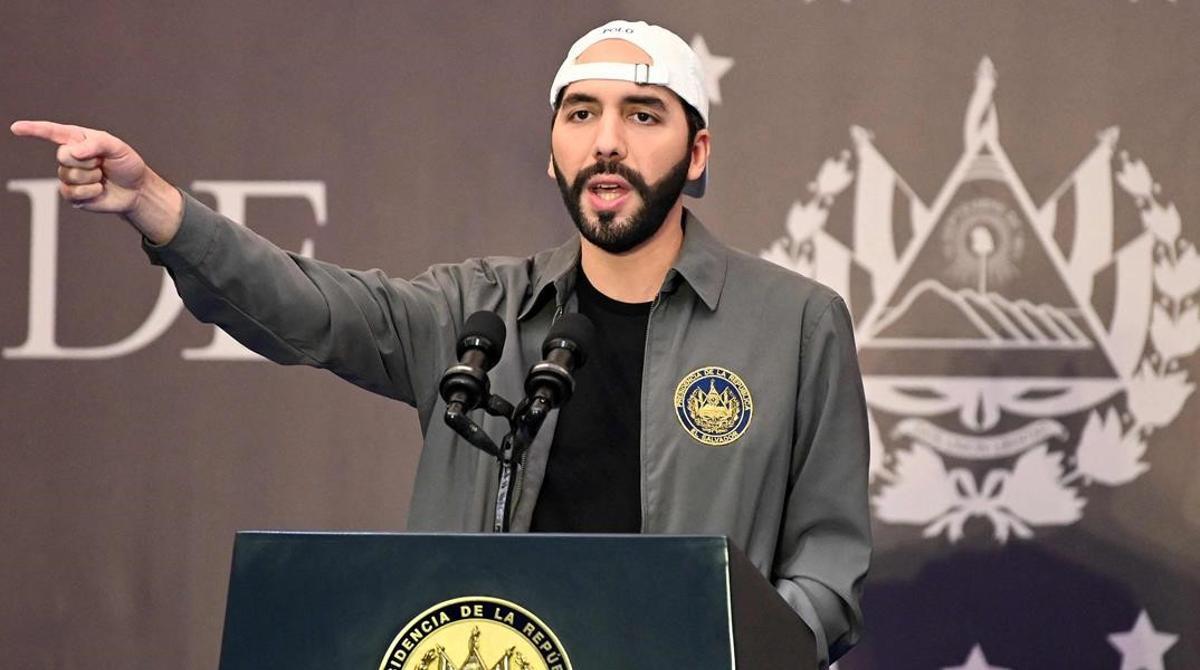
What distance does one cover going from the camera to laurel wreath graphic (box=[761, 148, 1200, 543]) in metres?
3.43

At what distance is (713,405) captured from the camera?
7.80 feet

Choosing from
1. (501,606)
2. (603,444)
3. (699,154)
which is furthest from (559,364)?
(699,154)

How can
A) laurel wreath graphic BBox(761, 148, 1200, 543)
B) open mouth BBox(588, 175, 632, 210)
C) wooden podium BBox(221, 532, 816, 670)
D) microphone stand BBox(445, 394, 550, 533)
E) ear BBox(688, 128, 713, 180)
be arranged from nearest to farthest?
1. wooden podium BBox(221, 532, 816, 670)
2. microphone stand BBox(445, 394, 550, 533)
3. open mouth BBox(588, 175, 632, 210)
4. ear BBox(688, 128, 713, 180)
5. laurel wreath graphic BBox(761, 148, 1200, 543)

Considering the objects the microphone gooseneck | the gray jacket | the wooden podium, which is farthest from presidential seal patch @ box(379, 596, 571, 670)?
the gray jacket

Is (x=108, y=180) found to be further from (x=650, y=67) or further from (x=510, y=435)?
(x=650, y=67)

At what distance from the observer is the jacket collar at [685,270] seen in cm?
247

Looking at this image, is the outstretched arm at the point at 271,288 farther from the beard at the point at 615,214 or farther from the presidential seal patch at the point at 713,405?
the presidential seal patch at the point at 713,405

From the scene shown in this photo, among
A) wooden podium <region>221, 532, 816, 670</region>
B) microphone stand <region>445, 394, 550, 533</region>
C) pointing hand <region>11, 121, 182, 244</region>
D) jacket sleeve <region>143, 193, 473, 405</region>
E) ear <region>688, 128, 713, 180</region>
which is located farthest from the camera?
ear <region>688, 128, 713, 180</region>

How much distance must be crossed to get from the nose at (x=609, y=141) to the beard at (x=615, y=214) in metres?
0.01

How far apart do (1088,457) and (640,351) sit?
1.35 metres

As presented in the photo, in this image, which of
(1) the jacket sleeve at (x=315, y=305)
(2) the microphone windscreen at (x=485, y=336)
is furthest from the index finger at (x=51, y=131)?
(2) the microphone windscreen at (x=485, y=336)

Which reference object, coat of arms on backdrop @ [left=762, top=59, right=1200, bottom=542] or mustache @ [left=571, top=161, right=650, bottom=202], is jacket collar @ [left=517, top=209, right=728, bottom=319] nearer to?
mustache @ [left=571, top=161, right=650, bottom=202]

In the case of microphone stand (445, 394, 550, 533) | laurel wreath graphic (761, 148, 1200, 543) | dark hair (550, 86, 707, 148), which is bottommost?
microphone stand (445, 394, 550, 533)

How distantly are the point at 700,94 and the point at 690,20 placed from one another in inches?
42.3
